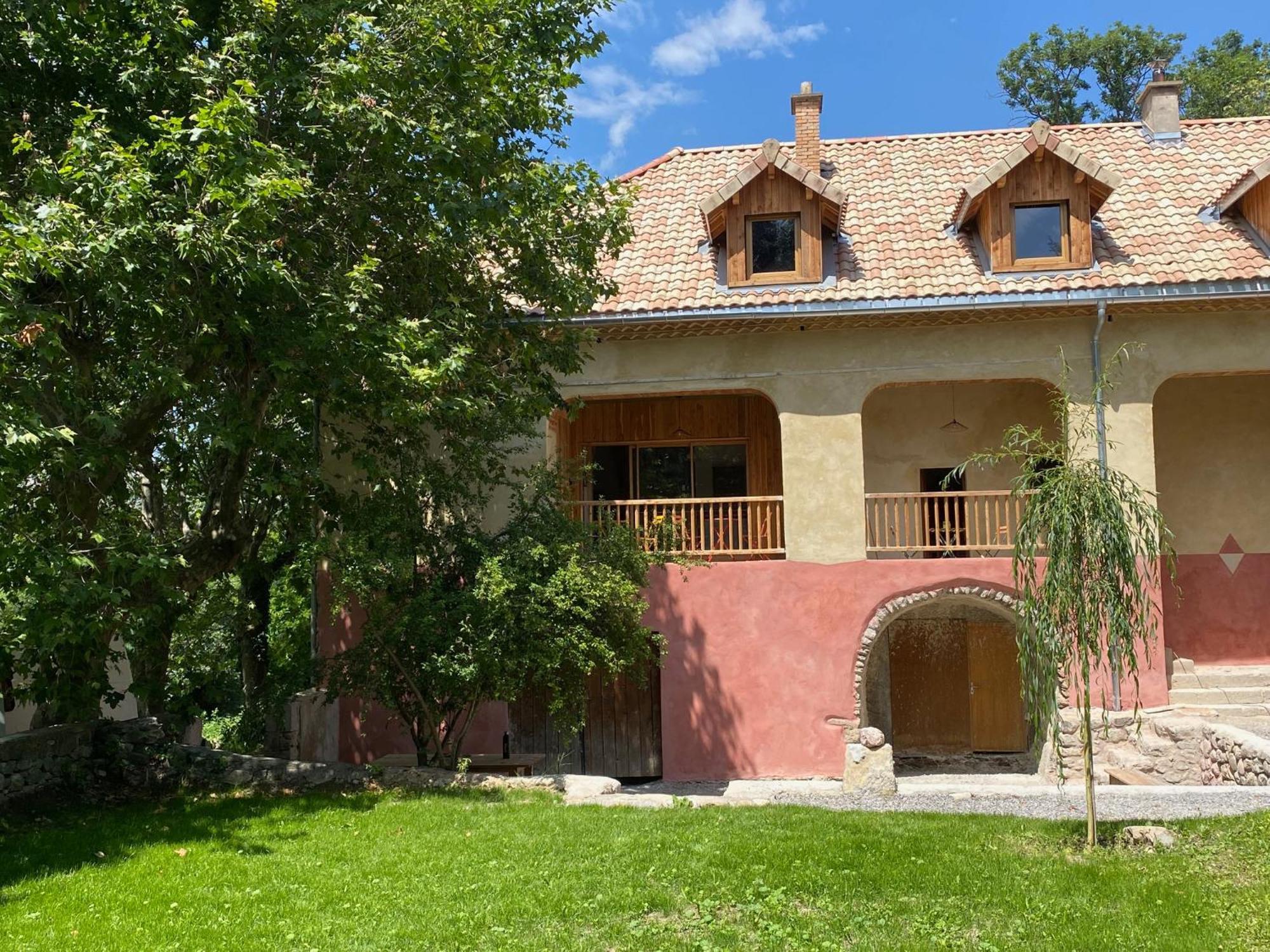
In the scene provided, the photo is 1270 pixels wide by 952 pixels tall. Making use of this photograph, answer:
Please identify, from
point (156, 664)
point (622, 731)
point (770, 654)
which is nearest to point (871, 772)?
point (770, 654)

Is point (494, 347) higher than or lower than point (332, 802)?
higher

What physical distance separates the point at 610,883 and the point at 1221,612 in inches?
489

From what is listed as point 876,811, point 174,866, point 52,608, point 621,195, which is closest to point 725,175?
point 621,195

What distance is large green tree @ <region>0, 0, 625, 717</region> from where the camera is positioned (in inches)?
327

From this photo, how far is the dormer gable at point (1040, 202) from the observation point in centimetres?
1447

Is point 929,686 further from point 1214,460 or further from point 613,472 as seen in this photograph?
point 613,472

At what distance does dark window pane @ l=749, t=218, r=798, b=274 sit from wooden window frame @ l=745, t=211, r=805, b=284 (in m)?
0.04

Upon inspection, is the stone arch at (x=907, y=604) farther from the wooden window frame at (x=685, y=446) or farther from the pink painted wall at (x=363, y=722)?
the pink painted wall at (x=363, y=722)

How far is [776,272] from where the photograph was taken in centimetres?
1507

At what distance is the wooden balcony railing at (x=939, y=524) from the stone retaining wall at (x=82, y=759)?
929cm

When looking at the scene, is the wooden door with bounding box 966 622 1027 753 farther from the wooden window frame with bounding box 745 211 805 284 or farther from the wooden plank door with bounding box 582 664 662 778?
the wooden window frame with bounding box 745 211 805 284

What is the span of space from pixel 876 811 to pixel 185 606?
24.2ft

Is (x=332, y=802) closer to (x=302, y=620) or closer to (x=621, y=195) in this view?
(x=621, y=195)

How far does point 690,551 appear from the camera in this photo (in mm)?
14211
